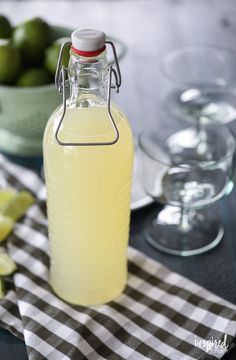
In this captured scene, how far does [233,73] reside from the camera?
4.75 feet

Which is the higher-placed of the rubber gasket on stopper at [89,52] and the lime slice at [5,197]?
the rubber gasket on stopper at [89,52]

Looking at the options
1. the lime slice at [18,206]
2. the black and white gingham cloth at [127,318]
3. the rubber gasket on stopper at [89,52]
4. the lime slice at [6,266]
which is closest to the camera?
the rubber gasket on stopper at [89,52]

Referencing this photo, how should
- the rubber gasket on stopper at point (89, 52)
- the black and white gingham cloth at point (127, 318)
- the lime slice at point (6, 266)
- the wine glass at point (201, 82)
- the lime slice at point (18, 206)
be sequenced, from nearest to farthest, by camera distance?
the rubber gasket on stopper at point (89, 52) → the black and white gingham cloth at point (127, 318) → the lime slice at point (6, 266) → the lime slice at point (18, 206) → the wine glass at point (201, 82)

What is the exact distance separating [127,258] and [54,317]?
0.53 ft

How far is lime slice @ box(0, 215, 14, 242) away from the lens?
107 centimetres

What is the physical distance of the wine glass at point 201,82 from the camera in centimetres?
135

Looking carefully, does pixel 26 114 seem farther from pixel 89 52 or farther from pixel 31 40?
pixel 89 52

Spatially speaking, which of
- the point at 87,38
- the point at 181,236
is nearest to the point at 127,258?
the point at 181,236

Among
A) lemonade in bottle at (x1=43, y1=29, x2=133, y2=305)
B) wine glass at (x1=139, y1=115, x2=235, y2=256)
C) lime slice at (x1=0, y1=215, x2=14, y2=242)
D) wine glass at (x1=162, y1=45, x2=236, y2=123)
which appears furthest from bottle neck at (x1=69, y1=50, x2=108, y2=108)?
wine glass at (x1=162, y1=45, x2=236, y2=123)

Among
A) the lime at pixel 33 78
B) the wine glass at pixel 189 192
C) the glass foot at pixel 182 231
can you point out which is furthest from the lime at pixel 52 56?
the glass foot at pixel 182 231

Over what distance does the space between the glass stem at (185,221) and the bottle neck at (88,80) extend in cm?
34

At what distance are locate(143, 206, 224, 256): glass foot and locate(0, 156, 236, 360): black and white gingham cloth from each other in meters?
0.06

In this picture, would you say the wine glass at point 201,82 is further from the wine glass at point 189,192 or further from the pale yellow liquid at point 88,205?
the pale yellow liquid at point 88,205

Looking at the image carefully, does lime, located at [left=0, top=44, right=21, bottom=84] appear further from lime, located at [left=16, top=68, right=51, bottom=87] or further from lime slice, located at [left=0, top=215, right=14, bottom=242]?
lime slice, located at [left=0, top=215, right=14, bottom=242]
